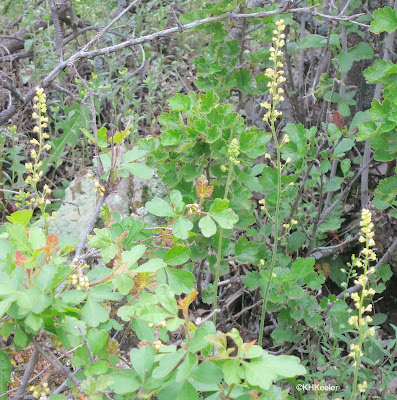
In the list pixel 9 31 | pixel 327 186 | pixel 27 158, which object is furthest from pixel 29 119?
pixel 327 186

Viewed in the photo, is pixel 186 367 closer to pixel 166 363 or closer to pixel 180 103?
pixel 166 363

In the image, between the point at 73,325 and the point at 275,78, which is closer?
the point at 73,325

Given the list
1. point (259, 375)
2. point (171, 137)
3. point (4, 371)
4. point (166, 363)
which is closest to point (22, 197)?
point (171, 137)

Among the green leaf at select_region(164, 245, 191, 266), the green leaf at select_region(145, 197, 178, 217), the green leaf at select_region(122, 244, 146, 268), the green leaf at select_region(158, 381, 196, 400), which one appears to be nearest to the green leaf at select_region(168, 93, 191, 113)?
the green leaf at select_region(145, 197, 178, 217)

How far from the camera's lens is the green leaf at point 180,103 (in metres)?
2.00

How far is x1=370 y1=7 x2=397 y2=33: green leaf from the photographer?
2.25 metres

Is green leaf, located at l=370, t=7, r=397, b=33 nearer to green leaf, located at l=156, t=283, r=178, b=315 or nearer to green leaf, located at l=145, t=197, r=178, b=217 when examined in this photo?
green leaf, located at l=145, t=197, r=178, b=217

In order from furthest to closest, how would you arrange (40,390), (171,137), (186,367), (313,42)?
(313,42)
(171,137)
(40,390)
(186,367)

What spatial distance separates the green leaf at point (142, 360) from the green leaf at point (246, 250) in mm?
1045

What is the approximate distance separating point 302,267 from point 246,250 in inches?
10.3

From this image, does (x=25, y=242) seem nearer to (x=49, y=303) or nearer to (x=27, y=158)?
(x=49, y=303)

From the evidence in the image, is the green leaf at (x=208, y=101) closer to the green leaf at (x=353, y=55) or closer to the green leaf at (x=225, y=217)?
the green leaf at (x=225, y=217)

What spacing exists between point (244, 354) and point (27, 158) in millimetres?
3462

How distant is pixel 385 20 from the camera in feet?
7.47
